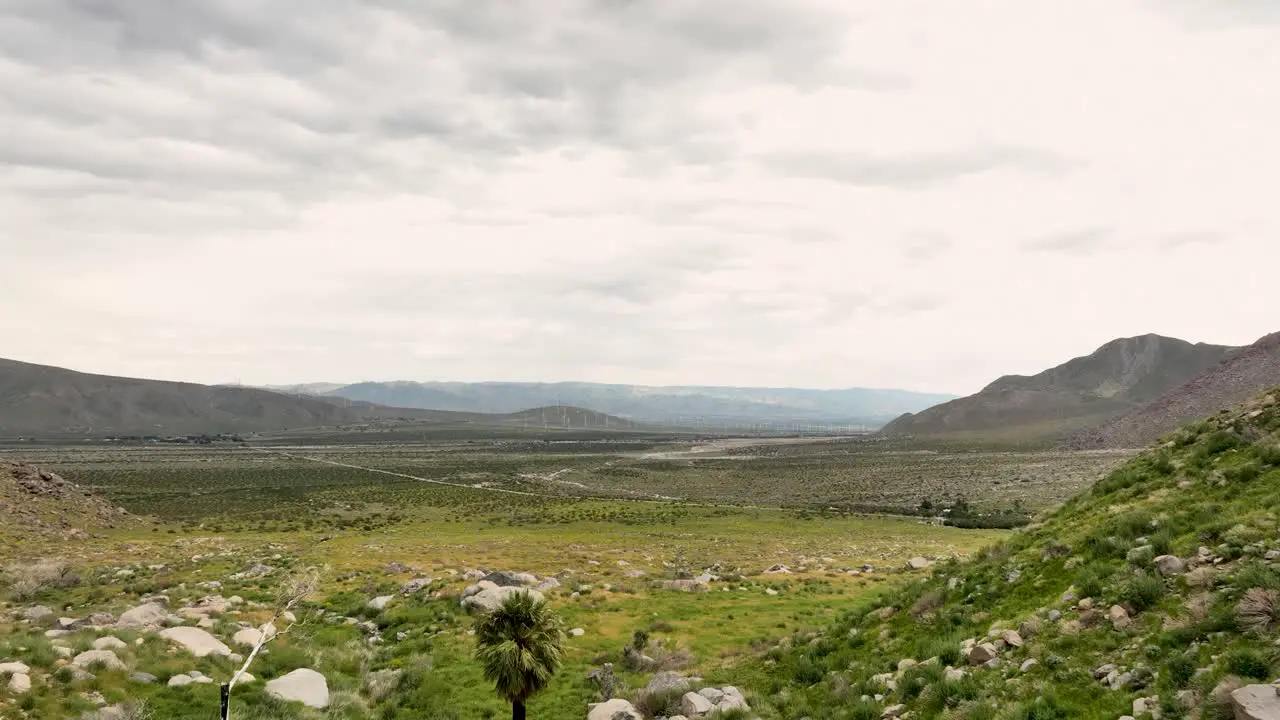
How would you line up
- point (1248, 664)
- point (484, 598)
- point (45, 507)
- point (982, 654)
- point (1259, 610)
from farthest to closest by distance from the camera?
1. point (45, 507)
2. point (484, 598)
3. point (982, 654)
4. point (1259, 610)
5. point (1248, 664)

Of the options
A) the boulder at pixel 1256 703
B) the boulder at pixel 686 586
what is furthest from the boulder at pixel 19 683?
the boulder at pixel 686 586

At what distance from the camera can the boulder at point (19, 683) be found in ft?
50.2

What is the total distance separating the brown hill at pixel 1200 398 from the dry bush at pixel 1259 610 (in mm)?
166028

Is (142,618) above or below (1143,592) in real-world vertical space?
below

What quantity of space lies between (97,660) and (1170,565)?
86.3 feet

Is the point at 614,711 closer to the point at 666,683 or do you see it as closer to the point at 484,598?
the point at 666,683

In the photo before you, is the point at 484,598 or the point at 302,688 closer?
the point at 302,688

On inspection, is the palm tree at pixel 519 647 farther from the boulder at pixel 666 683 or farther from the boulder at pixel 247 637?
the boulder at pixel 247 637

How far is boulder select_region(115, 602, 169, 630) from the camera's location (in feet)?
76.6

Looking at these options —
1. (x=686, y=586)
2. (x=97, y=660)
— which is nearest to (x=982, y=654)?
(x=97, y=660)

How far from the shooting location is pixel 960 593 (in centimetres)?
1916

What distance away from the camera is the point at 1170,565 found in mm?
13492

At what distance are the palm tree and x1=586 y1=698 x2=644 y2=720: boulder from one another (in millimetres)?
1651

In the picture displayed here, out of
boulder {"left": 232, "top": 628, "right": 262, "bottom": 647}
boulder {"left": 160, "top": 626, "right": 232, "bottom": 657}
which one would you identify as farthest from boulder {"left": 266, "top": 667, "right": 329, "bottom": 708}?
boulder {"left": 232, "top": 628, "right": 262, "bottom": 647}
